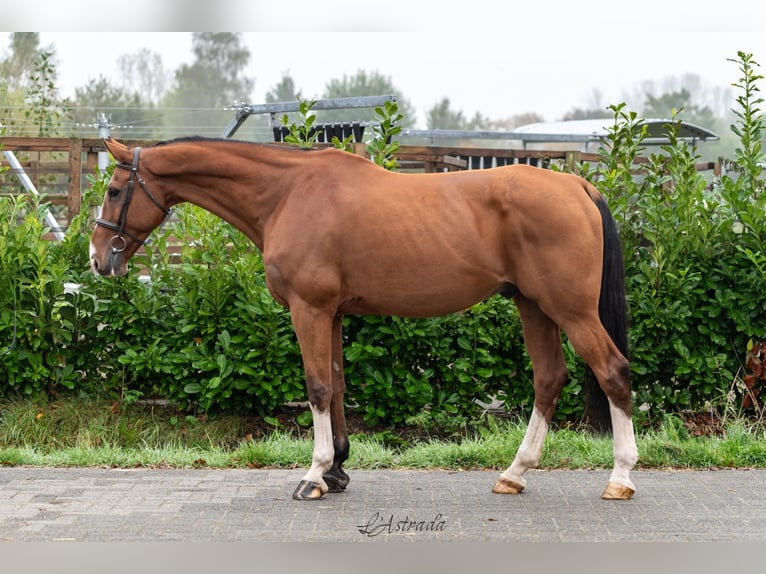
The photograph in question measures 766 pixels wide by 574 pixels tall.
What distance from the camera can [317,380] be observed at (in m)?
5.42

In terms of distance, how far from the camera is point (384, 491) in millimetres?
5637

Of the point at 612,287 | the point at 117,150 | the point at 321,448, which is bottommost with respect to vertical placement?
the point at 321,448

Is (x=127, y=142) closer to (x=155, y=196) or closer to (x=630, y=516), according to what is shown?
(x=155, y=196)

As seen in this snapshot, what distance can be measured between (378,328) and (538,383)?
176cm

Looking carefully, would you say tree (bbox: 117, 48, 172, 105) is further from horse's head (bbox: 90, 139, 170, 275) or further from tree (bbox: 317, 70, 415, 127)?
horse's head (bbox: 90, 139, 170, 275)

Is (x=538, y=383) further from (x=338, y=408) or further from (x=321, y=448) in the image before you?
(x=321, y=448)

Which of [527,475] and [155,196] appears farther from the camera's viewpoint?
[527,475]

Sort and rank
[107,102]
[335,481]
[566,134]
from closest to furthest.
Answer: [335,481]
[566,134]
[107,102]

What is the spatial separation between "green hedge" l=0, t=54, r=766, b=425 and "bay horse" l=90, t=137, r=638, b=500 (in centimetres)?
143

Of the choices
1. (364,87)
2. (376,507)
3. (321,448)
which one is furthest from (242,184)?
(364,87)

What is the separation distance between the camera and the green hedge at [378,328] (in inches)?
280

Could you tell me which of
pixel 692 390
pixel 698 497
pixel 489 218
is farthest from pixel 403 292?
pixel 692 390

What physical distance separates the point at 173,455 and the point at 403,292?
6.99 ft


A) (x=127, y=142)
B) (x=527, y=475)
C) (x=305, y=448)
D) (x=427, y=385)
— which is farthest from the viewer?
(x=127, y=142)
